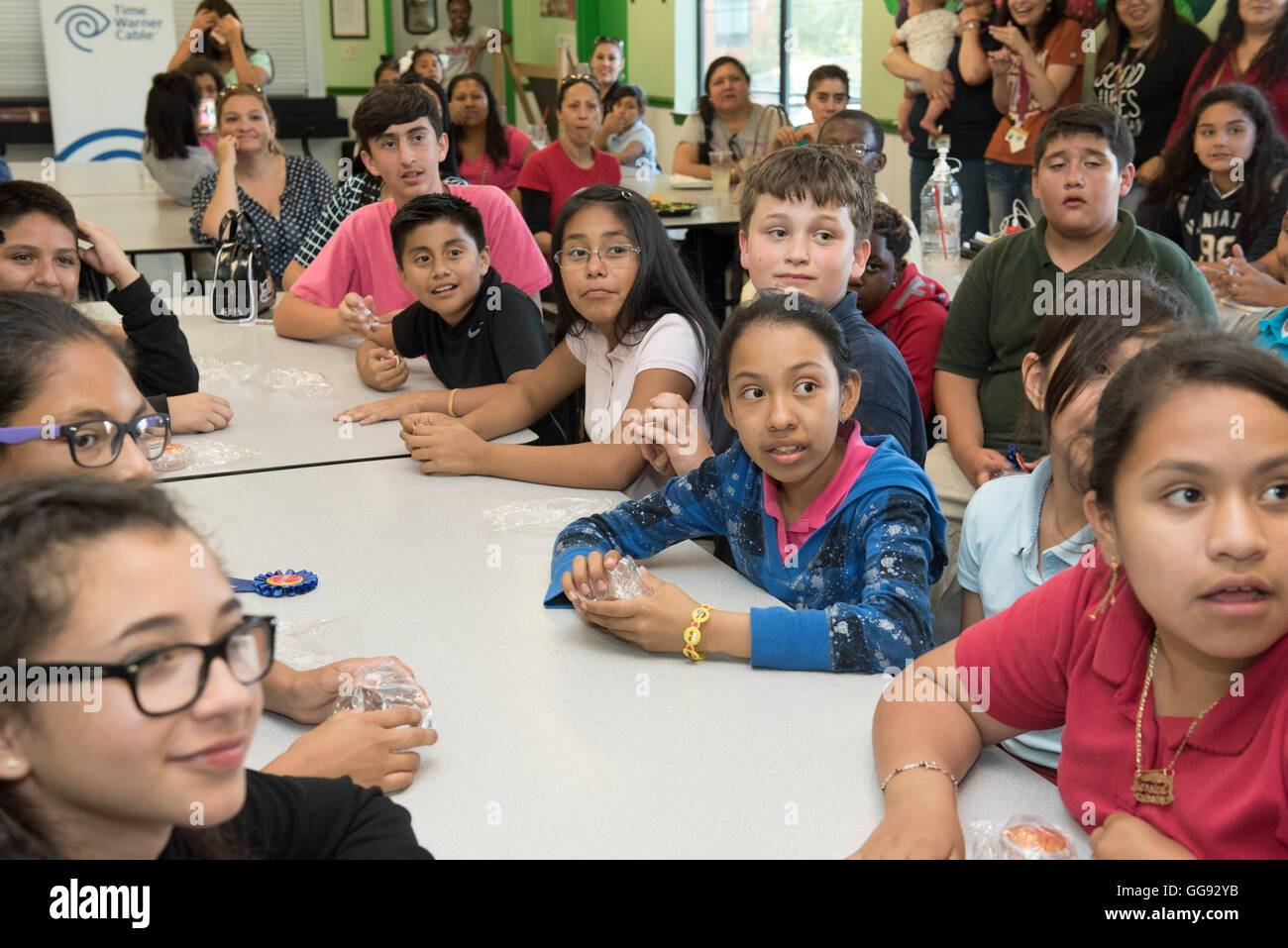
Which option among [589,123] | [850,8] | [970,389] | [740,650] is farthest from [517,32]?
[740,650]

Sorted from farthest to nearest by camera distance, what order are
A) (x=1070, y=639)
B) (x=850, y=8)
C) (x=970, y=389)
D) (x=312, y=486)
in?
(x=850, y=8)
(x=970, y=389)
(x=312, y=486)
(x=1070, y=639)

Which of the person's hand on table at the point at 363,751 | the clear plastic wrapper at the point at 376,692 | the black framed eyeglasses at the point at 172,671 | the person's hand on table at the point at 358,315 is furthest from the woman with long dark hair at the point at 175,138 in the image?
the black framed eyeglasses at the point at 172,671

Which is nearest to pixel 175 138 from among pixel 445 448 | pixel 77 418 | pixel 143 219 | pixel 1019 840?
pixel 143 219

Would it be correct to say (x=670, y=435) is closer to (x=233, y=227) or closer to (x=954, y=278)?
(x=954, y=278)

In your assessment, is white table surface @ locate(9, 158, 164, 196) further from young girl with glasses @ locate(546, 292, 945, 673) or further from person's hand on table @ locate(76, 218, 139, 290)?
young girl with glasses @ locate(546, 292, 945, 673)

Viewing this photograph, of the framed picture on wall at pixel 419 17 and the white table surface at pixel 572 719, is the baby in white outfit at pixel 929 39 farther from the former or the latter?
the framed picture on wall at pixel 419 17

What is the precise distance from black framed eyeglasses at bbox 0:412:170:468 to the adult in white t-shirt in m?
9.33

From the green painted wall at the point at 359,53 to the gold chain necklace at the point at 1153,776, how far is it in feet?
38.8

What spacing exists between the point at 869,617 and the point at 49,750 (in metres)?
0.91

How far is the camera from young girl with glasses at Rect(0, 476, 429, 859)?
0.69 m

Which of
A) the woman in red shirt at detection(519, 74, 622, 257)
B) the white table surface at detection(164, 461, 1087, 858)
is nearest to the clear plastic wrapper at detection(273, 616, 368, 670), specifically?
the white table surface at detection(164, 461, 1087, 858)

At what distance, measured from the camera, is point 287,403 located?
2.60 m

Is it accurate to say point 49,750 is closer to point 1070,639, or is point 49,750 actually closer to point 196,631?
point 196,631
